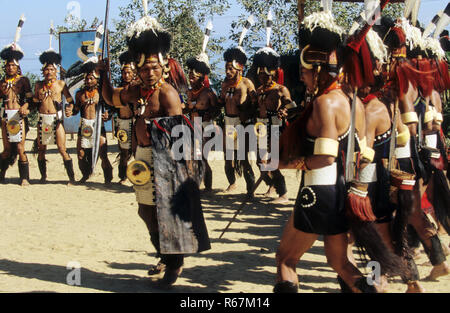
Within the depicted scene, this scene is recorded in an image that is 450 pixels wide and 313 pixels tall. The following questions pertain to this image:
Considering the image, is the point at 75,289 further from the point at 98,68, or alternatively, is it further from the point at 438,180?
the point at 438,180

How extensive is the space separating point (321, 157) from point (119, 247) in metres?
3.38

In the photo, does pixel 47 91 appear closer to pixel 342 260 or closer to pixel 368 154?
pixel 368 154

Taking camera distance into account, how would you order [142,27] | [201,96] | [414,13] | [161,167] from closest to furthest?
[161,167] < [142,27] < [414,13] < [201,96]

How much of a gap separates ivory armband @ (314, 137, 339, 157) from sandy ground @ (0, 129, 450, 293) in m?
1.73

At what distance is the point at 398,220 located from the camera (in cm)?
480

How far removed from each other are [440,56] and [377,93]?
2.04 metres

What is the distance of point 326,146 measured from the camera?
3.81 meters

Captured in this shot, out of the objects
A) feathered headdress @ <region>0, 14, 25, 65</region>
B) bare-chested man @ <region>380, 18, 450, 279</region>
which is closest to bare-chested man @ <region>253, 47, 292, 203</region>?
bare-chested man @ <region>380, 18, 450, 279</region>

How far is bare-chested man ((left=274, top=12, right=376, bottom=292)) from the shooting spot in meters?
3.87

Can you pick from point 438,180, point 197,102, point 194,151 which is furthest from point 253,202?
point 194,151

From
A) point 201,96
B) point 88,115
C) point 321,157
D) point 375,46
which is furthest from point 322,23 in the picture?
point 88,115

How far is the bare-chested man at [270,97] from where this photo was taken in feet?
28.8

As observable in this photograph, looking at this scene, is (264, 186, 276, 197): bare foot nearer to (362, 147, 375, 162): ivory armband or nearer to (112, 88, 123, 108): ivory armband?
(112, 88, 123, 108): ivory armband

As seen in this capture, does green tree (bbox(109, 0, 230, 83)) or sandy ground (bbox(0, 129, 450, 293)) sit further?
green tree (bbox(109, 0, 230, 83))
